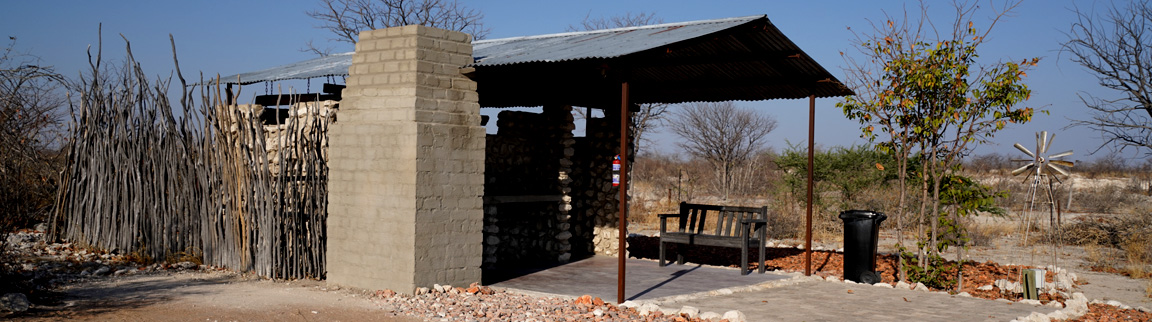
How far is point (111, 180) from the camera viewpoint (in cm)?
982

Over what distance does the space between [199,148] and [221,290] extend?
2.00 meters

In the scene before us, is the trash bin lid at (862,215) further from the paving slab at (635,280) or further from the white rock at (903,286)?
the paving slab at (635,280)

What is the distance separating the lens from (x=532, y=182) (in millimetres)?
10781

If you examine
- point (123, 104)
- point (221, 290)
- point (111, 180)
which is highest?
point (123, 104)

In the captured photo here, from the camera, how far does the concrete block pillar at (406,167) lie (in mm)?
7727

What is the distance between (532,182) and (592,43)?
2644 millimetres

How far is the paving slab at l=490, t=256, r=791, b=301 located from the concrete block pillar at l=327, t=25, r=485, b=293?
787 millimetres

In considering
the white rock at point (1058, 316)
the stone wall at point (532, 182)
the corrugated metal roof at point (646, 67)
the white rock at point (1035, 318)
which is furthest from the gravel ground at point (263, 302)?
the stone wall at point (532, 182)

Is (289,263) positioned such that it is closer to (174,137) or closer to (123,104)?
(174,137)

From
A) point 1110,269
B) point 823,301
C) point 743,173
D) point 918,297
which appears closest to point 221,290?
point 823,301

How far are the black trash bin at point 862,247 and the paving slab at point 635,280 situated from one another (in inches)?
29.9

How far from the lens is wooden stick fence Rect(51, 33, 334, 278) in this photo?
864 cm

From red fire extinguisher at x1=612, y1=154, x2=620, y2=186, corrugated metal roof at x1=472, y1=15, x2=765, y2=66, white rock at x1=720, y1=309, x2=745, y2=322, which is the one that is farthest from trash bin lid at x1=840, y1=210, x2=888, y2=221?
white rock at x1=720, y1=309, x2=745, y2=322

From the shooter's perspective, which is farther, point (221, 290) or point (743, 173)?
point (743, 173)
